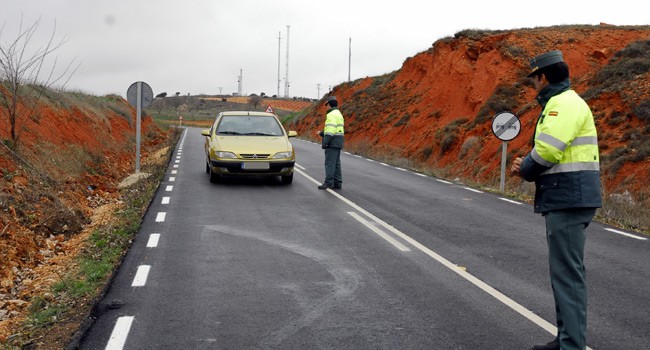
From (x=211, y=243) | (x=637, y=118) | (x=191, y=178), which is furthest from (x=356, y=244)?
(x=637, y=118)

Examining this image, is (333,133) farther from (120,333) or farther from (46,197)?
(120,333)

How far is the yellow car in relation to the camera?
13.6 metres

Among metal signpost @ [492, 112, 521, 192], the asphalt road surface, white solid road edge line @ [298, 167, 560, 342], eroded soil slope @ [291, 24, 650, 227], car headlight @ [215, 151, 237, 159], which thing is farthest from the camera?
eroded soil slope @ [291, 24, 650, 227]

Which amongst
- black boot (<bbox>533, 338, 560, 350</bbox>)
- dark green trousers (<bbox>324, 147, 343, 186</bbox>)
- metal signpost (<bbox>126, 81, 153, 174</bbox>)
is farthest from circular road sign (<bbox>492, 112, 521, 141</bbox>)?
black boot (<bbox>533, 338, 560, 350</bbox>)

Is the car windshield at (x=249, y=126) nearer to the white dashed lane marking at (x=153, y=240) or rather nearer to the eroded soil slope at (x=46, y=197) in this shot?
the eroded soil slope at (x=46, y=197)

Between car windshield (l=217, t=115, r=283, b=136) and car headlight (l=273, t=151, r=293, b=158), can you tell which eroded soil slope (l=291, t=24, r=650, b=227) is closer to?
car headlight (l=273, t=151, r=293, b=158)

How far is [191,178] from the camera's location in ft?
50.7

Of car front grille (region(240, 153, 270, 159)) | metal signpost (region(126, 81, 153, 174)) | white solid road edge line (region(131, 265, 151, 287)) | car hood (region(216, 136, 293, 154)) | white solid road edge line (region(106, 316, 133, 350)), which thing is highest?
metal signpost (region(126, 81, 153, 174))

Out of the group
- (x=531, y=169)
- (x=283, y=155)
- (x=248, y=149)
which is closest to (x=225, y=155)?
(x=248, y=149)

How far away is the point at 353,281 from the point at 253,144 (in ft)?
26.7

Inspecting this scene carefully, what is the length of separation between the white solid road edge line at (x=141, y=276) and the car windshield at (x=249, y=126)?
26.8 feet

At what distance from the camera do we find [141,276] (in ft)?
21.2

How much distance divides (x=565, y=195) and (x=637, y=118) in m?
16.4

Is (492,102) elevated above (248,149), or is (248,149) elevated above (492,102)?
(492,102)
